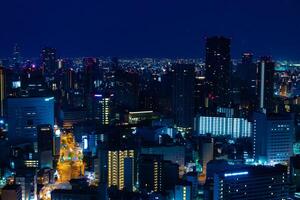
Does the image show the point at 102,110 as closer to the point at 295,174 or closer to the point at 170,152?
the point at 170,152

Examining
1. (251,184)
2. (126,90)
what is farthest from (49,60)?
(251,184)

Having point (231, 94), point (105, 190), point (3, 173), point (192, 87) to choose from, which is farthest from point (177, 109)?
Result: point (105, 190)

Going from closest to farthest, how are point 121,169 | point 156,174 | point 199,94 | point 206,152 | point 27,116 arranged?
point 156,174
point 121,169
point 206,152
point 27,116
point 199,94

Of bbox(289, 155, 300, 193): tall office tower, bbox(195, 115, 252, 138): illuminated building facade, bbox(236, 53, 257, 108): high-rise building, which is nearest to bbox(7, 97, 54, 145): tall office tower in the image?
bbox(195, 115, 252, 138): illuminated building facade

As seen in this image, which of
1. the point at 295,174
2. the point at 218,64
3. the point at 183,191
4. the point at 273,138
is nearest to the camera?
the point at 183,191

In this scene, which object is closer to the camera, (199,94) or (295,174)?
(295,174)

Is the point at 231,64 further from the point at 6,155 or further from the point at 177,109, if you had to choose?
the point at 6,155
